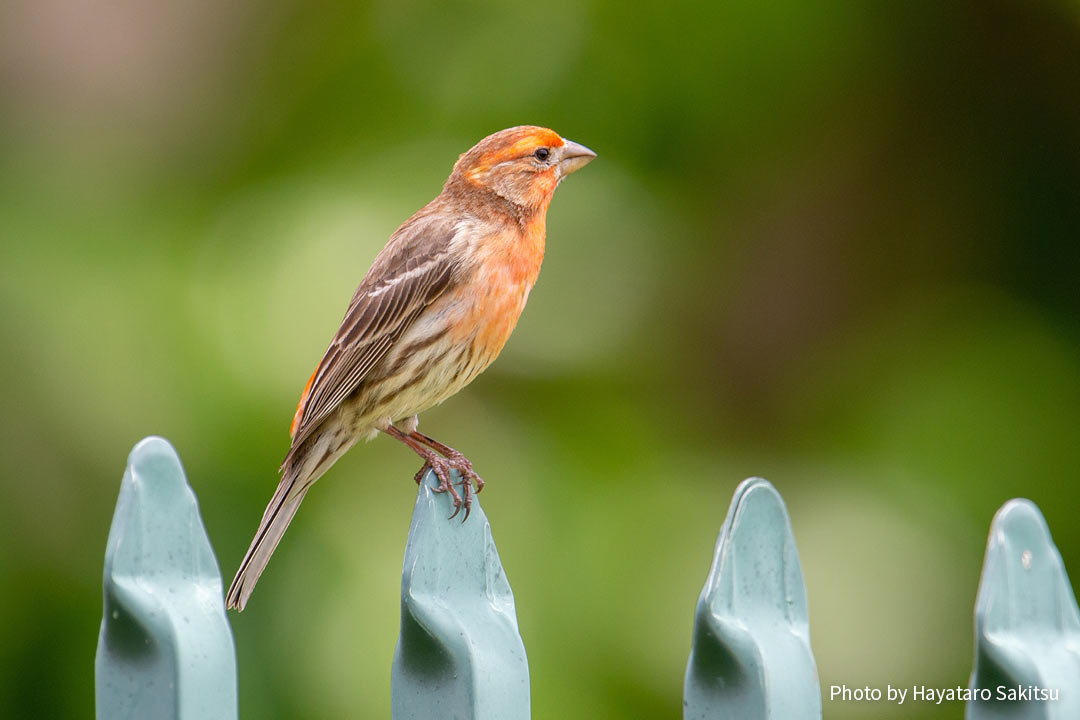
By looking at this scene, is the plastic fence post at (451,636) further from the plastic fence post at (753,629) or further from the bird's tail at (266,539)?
the bird's tail at (266,539)

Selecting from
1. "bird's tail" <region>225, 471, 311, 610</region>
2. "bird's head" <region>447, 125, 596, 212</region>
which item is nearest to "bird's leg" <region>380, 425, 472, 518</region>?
"bird's tail" <region>225, 471, 311, 610</region>

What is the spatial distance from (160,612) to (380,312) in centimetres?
171

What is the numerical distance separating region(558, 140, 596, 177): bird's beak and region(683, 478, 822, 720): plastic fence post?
66.3 inches

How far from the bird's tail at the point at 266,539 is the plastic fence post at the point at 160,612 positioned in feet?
3.22

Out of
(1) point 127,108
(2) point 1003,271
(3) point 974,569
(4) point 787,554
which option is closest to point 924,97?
(2) point 1003,271

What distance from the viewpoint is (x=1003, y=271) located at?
4402mm

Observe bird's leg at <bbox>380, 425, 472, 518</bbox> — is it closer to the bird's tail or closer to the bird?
the bird

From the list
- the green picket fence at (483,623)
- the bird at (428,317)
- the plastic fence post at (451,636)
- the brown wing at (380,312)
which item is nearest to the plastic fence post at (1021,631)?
the green picket fence at (483,623)

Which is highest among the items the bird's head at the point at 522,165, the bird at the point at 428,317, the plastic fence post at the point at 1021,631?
the bird's head at the point at 522,165

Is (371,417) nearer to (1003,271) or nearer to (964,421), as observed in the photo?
(964,421)

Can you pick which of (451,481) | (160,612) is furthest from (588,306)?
(160,612)

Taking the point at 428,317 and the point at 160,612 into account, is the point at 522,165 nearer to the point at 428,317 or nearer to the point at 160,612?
the point at 428,317

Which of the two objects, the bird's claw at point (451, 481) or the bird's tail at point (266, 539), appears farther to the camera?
the bird's tail at point (266, 539)

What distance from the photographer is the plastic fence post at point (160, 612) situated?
5.29 feet
